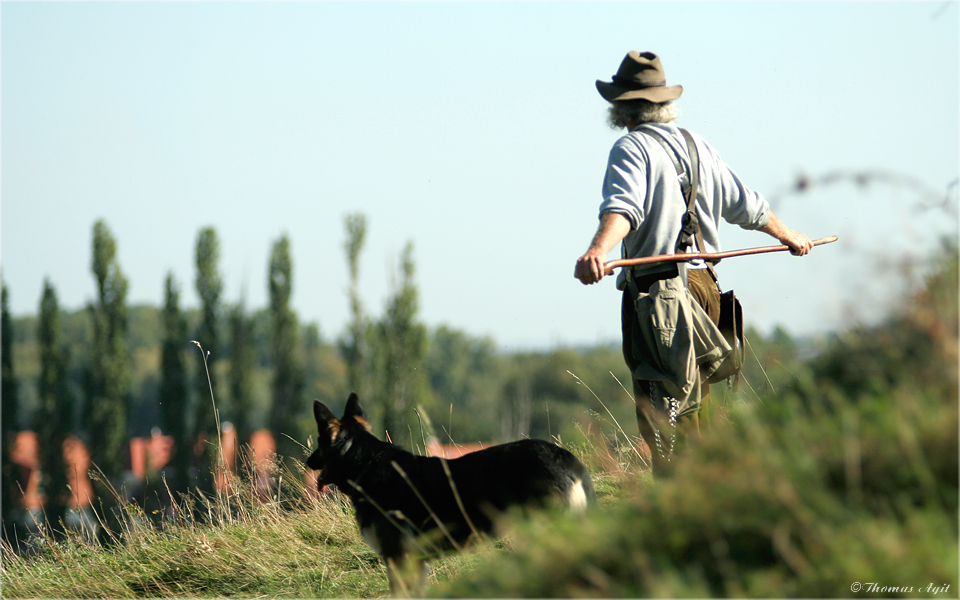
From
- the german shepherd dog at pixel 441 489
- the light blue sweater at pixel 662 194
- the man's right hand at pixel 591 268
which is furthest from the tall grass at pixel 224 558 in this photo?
the light blue sweater at pixel 662 194

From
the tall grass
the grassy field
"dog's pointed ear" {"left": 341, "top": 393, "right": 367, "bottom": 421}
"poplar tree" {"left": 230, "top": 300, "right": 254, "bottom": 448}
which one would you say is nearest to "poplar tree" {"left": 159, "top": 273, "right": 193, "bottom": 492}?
"poplar tree" {"left": 230, "top": 300, "right": 254, "bottom": 448}

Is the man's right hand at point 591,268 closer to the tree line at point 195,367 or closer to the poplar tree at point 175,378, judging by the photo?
the tree line at point 195,367

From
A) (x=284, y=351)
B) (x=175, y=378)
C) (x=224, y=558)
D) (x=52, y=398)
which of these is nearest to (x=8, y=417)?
(x=52, y=398)

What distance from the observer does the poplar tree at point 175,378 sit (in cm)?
3984

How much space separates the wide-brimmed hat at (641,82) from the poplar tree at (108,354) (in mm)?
40102

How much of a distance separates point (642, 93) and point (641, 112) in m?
0.10

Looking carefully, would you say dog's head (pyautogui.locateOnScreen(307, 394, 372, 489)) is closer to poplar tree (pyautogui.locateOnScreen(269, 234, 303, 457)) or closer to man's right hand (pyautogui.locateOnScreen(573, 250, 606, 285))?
man's right hand (pyautogui.locateOnScreen(573, 250, 606, 285))

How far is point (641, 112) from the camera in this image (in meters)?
3.64

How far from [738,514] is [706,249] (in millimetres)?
2022

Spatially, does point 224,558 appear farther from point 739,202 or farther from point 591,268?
point 739,202

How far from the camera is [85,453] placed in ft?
122

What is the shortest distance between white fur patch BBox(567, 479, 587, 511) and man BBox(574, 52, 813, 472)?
0.36 meters

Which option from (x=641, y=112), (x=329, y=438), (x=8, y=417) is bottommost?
(x=8, y=417)

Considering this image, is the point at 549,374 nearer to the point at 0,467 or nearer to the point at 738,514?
the point at 0,467
